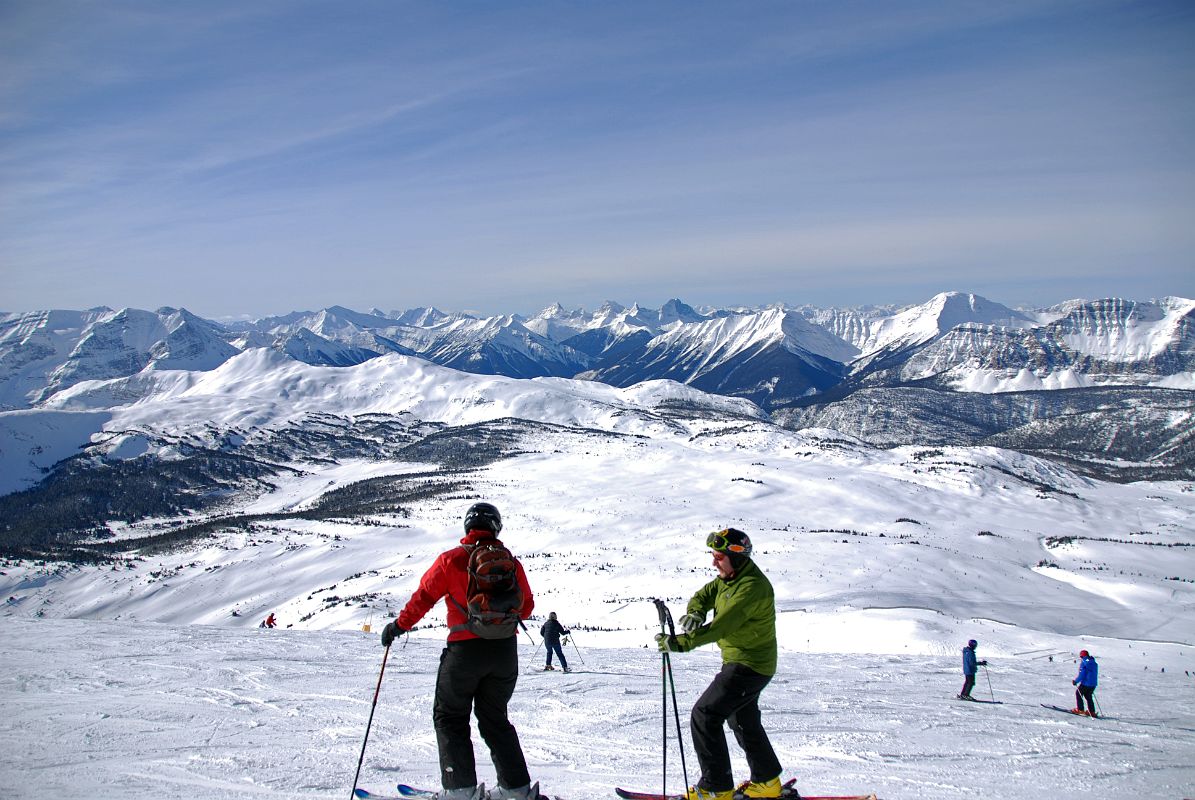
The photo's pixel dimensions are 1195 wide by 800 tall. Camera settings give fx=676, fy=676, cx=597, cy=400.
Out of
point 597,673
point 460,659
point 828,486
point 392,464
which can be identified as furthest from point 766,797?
point 392,464

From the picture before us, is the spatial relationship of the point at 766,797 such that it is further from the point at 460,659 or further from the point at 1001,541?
the point at 1001,541

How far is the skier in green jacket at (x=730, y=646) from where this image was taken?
6.35 m

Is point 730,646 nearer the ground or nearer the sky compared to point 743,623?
nearer the ground

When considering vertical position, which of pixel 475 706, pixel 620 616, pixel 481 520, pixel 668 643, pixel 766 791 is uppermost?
pixel 481 520

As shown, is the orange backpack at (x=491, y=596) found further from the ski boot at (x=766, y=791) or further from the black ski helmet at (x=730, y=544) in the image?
the ski boot at (x=766, y=791)

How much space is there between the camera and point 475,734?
386 inches

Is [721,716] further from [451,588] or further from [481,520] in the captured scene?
[481,520]

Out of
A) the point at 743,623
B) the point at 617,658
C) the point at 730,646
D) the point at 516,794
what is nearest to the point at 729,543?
the point at 743,623

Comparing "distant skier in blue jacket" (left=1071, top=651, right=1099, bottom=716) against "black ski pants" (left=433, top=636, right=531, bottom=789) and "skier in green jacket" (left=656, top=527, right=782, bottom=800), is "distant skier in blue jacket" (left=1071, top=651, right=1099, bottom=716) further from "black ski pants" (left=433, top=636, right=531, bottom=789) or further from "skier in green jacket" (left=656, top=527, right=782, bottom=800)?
"black ski pants" (left=433, top=636, right=531, bottom=789)

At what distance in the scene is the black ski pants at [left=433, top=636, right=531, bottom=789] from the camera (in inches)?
236

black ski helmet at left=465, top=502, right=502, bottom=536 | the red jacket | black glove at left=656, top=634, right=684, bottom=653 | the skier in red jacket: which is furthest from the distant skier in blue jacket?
black ski helmet at left=465, top=502, right=502, bottom=536

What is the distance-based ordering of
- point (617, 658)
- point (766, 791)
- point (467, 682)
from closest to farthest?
point (467, 682)
point (766, 791)
point (617, 658)

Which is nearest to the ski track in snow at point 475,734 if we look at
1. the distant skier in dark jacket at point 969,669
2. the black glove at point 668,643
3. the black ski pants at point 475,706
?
the distant skier in dark jacket at point 969,669

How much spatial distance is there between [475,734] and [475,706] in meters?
4.22
